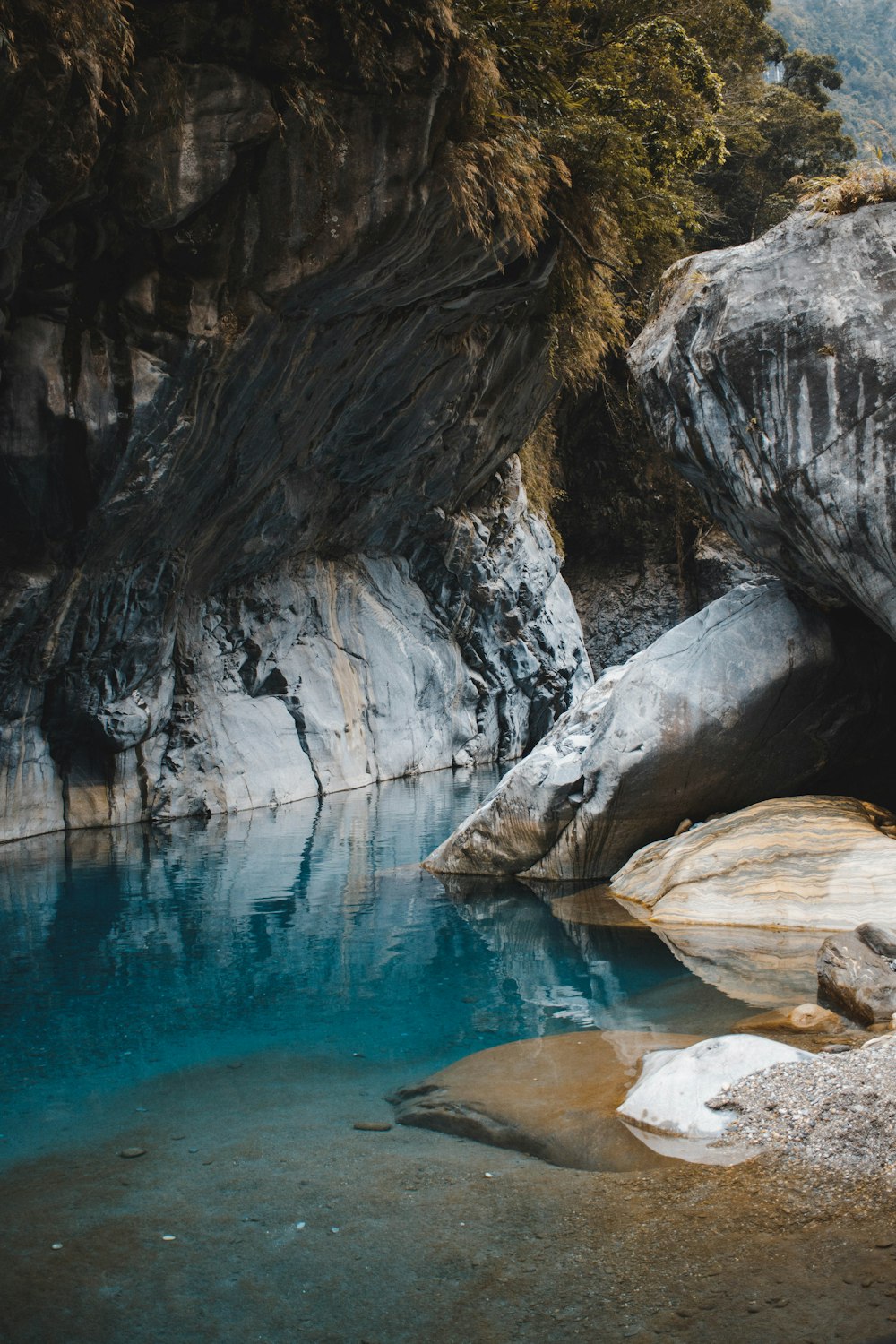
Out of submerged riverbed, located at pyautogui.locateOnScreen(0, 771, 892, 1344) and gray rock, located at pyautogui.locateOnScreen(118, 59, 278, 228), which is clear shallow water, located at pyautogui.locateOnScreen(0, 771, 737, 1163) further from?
gray rock, located at pyautogui.locateOnScreen(118, 59, 278, 228)

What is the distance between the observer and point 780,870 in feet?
28.8

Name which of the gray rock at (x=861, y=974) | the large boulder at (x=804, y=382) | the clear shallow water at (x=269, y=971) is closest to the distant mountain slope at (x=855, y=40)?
the large boulder at (x=804, y=382)

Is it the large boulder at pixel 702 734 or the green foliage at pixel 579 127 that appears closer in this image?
the large boulder at pixel 702 734

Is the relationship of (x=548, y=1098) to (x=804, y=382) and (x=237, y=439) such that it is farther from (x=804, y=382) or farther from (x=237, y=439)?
(x=237, y=439)

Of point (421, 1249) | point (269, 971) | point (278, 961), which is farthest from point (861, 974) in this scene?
point (278, 961)

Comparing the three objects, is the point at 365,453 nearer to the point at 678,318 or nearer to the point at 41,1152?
the point at 678,318

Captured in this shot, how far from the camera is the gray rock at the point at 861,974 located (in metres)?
5.87

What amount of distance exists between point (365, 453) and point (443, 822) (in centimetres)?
695

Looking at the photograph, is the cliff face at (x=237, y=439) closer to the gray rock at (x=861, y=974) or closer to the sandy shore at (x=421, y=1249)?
the sandy shore at (x=421, y=1249)

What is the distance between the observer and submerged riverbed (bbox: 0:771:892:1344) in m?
3.34

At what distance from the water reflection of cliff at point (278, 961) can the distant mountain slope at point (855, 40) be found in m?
79.8

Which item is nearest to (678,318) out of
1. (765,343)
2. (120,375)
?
(765,343)

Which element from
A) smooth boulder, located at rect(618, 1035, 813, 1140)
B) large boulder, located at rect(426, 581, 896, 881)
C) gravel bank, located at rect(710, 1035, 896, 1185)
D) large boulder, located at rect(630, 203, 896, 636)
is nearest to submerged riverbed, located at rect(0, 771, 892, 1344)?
gravel bank, located at rect(710, 1035, 896, 1185)

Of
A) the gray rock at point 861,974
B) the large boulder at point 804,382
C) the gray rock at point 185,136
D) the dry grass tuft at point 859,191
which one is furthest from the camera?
the gray rock at point 185,136
